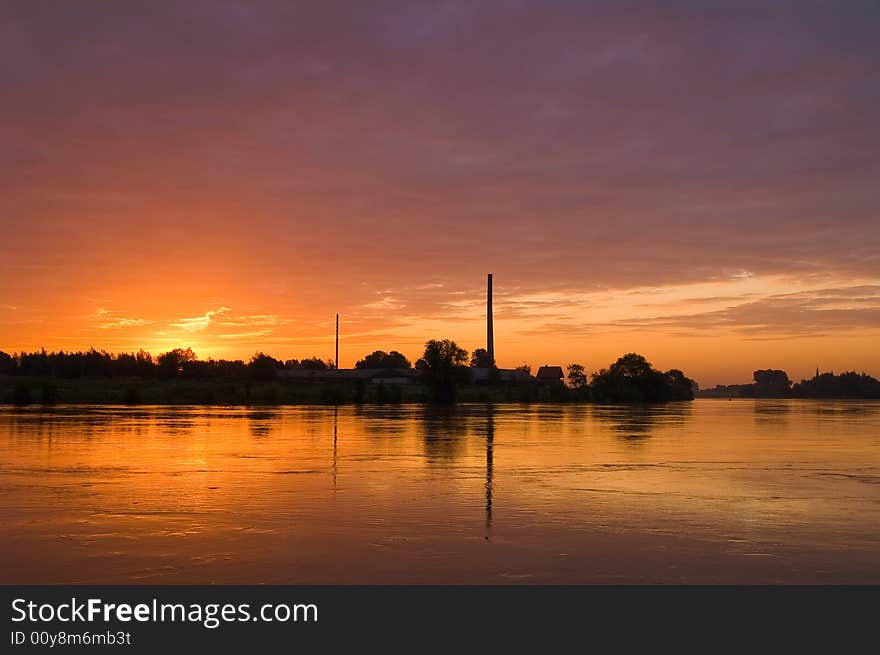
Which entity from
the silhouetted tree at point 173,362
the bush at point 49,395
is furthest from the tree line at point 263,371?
the bush at point 49,395

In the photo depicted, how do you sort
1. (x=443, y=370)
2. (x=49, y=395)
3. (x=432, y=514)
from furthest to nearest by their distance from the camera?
(x=443, y=370) → (x=49, y=395) → (x=432, y=514)

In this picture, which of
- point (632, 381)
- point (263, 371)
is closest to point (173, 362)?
point (263, 371)

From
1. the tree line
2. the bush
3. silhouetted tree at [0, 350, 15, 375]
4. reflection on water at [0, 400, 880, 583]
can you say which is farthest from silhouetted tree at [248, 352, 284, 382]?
reflection on water at [0, 400, 880, 583]

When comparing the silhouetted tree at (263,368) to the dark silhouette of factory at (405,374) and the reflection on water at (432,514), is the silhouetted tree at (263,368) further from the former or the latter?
the reflection on water at (432,514)

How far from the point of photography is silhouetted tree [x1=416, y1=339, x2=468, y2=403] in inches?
3671

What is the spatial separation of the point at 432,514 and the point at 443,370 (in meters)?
79.6

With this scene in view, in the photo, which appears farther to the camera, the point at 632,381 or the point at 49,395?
the point at 632,381

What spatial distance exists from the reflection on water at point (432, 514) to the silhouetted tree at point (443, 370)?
65.3m

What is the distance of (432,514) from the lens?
13.6 meters

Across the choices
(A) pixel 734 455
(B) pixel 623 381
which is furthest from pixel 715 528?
(B) pixel 623 381

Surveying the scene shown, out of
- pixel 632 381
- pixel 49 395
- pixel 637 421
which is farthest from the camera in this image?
pixel 632 381

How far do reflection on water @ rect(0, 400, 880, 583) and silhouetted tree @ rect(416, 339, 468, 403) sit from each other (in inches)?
2573

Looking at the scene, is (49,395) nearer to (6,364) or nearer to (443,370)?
(443,370)

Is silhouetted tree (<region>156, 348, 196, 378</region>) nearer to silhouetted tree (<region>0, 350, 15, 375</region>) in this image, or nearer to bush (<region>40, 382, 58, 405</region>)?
silhouetted tree (<region>0, 350, 15, 375</region>)
